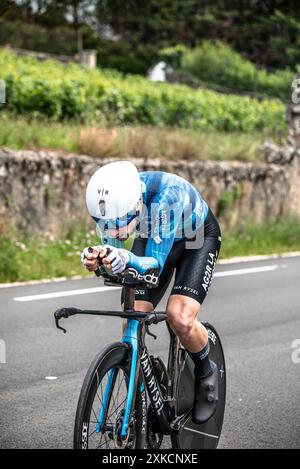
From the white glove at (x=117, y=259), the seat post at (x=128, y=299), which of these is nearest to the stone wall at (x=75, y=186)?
the seat post at (x=128, y=299)

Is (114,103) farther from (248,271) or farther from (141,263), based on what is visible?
(141,263)

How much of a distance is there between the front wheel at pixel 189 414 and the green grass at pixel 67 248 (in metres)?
6.88

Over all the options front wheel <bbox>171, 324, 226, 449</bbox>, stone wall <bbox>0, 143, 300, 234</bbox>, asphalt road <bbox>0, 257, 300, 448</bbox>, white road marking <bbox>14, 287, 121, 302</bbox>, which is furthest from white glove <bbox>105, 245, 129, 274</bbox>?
stone wall <bbox>0, 143, 300, 234</bbox>

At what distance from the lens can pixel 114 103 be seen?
2027cm

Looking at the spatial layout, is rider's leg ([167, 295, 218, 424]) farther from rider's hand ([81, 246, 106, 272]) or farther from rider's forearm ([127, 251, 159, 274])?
rider's hand ([81, 246, 106, 272])

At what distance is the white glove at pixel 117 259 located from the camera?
13.7 ft

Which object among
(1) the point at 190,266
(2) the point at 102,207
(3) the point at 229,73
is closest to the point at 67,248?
(1) the point at 190,266

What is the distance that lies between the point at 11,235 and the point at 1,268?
1.26 meters

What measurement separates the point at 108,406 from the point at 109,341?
4.21m

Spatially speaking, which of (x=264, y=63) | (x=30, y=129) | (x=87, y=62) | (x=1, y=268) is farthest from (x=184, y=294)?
(x=264, y=63)

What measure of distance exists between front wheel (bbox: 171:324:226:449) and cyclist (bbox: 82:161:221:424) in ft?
0.18

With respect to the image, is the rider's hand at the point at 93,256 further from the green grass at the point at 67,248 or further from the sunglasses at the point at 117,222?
the green grass at the point at 67,248
